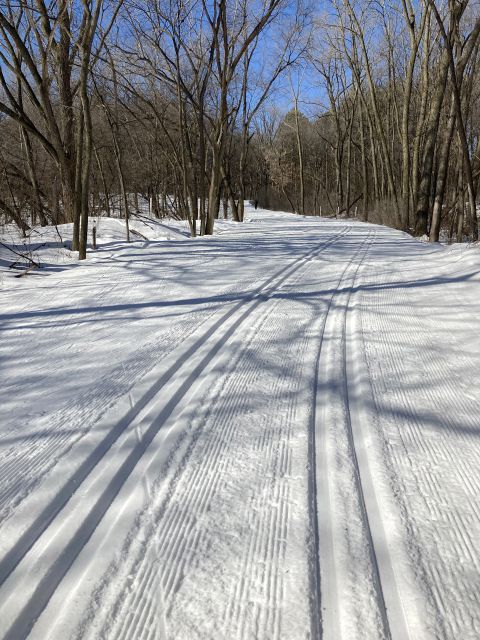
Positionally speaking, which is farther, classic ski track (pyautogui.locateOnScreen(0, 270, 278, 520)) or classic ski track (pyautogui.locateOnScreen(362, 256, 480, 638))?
classic ski track (pyautogui.locateOnScreen(0, 270, 278, 520))

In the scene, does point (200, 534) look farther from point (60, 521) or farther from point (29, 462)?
point (29, 462)

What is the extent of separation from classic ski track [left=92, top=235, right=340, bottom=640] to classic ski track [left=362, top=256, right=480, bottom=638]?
1.78 feet

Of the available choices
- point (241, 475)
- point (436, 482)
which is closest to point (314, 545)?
point (241, 475)

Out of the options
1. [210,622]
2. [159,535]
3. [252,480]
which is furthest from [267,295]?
[210,622]

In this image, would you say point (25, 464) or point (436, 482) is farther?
point (25, 464)

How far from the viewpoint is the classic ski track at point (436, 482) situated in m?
1.66

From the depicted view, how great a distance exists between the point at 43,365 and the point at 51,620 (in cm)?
257

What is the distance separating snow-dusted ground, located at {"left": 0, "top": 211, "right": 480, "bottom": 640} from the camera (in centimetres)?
163

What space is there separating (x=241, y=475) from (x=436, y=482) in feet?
3.03

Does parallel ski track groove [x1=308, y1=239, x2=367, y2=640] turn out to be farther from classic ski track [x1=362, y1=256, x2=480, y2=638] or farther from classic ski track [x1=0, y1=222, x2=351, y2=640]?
classic ski track [x1=0, y1=222, x2=351, y2=640]

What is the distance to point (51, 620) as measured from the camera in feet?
5.16

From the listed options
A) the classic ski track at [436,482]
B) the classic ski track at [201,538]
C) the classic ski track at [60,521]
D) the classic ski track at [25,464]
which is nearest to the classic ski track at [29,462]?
the classic ski track at [25,464]

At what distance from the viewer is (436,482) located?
7.45 feet

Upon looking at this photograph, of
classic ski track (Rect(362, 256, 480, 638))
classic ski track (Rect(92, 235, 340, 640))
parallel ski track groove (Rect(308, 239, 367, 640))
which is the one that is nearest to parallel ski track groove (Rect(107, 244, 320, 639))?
classic ski track (Rect(92, 235, 340, 640))
